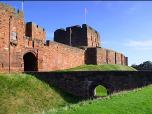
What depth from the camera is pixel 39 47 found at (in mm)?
32344

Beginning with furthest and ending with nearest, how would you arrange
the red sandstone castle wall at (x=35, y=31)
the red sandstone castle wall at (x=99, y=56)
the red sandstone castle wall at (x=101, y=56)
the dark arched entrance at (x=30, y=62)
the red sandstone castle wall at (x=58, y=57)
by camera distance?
the red sandstone castle wall at (x=101, y=56)
the red sandstone castle wall at (x=99, y=56)
the red sandstone castle wall at (x=35, y=31)
the red sandstone castle wall at (x=58, y=57)
the dark arched entrance at (x=30, y=62)

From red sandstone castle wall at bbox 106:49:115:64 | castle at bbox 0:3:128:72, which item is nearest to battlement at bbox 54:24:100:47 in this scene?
castle at bbox 0:3:128:72

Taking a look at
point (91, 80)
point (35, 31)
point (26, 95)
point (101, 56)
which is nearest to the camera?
point (26, 95)

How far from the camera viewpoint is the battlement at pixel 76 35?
47809 millimetres

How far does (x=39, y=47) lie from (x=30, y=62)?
164 centimetres

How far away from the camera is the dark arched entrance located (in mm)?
32162

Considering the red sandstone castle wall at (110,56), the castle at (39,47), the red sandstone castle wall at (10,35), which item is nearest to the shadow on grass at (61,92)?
the castle at (39,47)

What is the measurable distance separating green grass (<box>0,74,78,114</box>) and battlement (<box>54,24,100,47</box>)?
68.4 ft

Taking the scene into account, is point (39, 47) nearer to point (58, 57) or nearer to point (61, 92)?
point (58, 57)

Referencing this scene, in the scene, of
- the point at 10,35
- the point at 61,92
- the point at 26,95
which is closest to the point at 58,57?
the point at 61,92

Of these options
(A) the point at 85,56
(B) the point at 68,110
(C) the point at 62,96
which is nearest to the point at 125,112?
(B) the point at 68,110

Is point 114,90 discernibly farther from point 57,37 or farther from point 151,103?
point 57,37

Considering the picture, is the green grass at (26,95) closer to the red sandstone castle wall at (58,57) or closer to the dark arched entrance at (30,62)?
the dark arched entrance at (30,62)

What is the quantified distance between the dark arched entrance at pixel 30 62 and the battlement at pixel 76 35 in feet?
53.1
